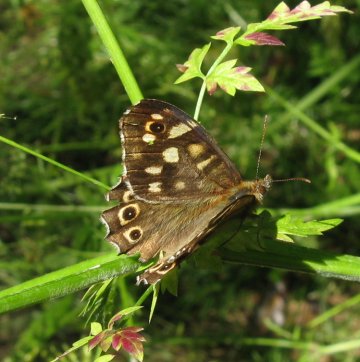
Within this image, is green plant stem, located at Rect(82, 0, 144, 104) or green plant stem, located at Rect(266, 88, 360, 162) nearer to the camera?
green plant stem, located at Rect(82, 0, 144, 104)

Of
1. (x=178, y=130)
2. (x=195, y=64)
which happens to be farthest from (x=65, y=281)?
(x=195, y=64)

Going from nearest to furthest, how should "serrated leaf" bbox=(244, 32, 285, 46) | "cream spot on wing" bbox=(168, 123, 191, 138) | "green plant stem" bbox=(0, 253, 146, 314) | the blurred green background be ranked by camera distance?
"green plant stem" bbox=(0, 253, 146, 314), "cream spot on wing" bbox=(168, 123, 191, 138), "serrated leaf" bbox=(244, 32, 285, 46), the blurred green background

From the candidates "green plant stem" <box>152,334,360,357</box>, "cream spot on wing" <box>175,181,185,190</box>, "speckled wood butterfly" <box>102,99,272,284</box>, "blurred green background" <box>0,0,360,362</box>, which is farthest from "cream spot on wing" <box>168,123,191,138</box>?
"blurred green background" <box>0,0,360,362</box>

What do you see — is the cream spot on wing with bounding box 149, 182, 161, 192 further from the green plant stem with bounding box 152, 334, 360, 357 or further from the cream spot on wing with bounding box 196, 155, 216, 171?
the green plant stem with bounding box 152, 334, 360, 357

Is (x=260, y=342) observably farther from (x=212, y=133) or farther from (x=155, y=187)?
(x=155, y=187)

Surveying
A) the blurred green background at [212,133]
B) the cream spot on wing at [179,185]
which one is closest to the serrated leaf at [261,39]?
the cream spot on wing at [179,185]

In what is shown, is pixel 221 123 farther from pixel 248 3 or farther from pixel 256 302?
pixel 256 302
